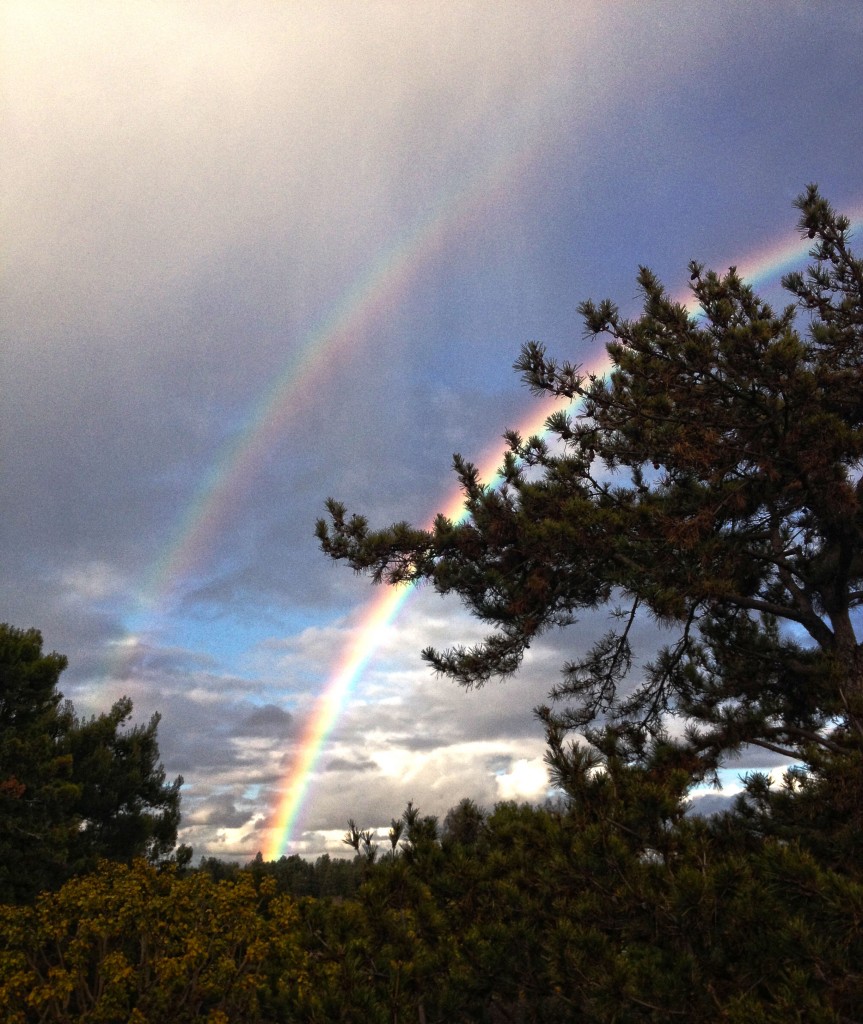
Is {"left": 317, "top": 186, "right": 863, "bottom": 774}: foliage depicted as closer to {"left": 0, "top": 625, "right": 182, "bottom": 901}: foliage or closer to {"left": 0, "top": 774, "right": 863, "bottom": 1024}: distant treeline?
{"left": 0, "top": 774, "right": 863, "bottom": 1024}: distant treeline

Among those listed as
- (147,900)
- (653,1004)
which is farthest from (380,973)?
(147,900)

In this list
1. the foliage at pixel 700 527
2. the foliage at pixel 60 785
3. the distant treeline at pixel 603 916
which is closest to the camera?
the distant treeline at pixel 603 916

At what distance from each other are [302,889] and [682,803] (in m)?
37.4

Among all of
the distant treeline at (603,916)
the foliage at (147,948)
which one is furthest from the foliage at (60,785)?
the distant treeline at (603,916)

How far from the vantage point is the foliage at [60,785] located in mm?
14453

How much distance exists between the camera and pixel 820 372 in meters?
7.92

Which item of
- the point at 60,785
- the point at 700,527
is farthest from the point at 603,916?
the point at 60,785

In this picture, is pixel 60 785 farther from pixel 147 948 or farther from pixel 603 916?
pixel 603 916

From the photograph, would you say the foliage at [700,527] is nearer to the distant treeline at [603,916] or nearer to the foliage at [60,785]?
the distant treeline at [603,916]

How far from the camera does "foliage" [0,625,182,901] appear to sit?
14.5 meters

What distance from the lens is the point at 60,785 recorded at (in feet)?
50.4

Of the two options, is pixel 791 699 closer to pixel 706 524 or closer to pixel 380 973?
pixel 706 524

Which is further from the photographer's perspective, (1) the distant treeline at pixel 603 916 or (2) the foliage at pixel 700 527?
(2) the foliage at pixel 700 527

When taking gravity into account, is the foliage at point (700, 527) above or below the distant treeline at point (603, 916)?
above
